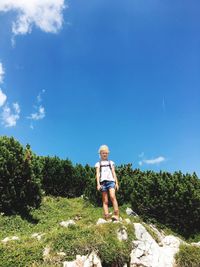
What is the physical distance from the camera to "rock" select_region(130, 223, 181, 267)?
10.1m

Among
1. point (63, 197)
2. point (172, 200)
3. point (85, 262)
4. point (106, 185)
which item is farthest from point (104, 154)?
point (63, 197)

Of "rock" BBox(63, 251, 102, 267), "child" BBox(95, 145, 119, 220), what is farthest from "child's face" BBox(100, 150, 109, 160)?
"rock" BBox(63, 251, 102, 267)

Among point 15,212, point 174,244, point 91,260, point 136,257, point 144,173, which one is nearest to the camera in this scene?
point 91,260

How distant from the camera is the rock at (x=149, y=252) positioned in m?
10.1

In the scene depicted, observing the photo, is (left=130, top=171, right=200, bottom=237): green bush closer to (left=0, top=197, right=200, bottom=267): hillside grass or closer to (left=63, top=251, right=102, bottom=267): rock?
(left=0, top=197, right=200, bottom=267): hillside grass

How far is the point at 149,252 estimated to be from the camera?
10492mm

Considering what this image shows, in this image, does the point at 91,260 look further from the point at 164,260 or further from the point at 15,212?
the point at 15,212

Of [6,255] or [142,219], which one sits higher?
[142,219]

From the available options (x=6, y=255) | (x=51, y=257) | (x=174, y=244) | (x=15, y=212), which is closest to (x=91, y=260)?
(x=51, y=257)

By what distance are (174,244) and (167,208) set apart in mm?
11460

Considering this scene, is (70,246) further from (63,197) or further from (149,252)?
(63,197)

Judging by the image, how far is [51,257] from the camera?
952 cm

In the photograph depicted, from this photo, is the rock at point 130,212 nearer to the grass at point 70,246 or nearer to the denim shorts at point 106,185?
the denim shorts at point 106,185

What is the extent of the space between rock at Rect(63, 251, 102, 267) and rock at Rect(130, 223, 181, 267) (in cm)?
110
